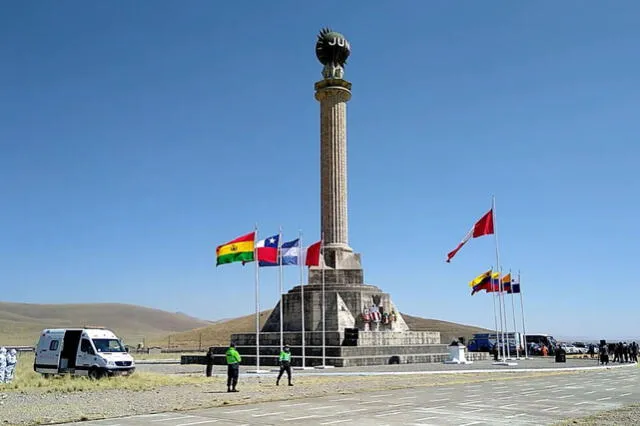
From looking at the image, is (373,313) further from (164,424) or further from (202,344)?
(202,344)

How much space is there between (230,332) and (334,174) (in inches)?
1670

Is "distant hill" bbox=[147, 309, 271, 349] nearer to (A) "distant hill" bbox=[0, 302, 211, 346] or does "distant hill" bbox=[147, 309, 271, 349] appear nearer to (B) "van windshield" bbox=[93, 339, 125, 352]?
(B) "van windshield" bbox=[93, 339, 125, 352]

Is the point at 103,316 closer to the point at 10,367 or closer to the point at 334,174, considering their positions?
the point at 334,174

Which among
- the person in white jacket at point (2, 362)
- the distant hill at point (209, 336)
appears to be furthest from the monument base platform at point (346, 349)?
the distant hill at point (209, 336)

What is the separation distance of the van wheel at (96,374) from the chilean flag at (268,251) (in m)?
9.07

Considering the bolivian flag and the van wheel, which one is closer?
the van wheel

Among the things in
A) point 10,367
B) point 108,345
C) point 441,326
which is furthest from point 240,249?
point 441,326

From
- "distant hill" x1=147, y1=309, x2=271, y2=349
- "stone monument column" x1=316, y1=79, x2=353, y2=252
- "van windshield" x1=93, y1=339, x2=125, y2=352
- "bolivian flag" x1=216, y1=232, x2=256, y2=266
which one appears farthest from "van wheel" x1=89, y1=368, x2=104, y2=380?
"distant hill" x1=147, y1=309, x2=271, y2=349

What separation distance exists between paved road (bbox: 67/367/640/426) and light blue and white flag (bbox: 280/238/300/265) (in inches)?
461

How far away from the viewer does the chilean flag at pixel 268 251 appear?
1139 inches

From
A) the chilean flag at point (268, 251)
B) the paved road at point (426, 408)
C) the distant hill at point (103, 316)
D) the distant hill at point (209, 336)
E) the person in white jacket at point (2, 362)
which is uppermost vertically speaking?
the distant hill at point (103, 316)

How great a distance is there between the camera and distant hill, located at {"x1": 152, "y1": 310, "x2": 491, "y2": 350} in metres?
68.9

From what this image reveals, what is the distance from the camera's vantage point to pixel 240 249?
28578 mm

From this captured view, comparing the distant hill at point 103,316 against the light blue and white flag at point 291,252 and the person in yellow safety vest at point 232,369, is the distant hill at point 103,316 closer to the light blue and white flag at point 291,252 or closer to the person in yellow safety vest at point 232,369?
the light blue and white flag at point 291,252
